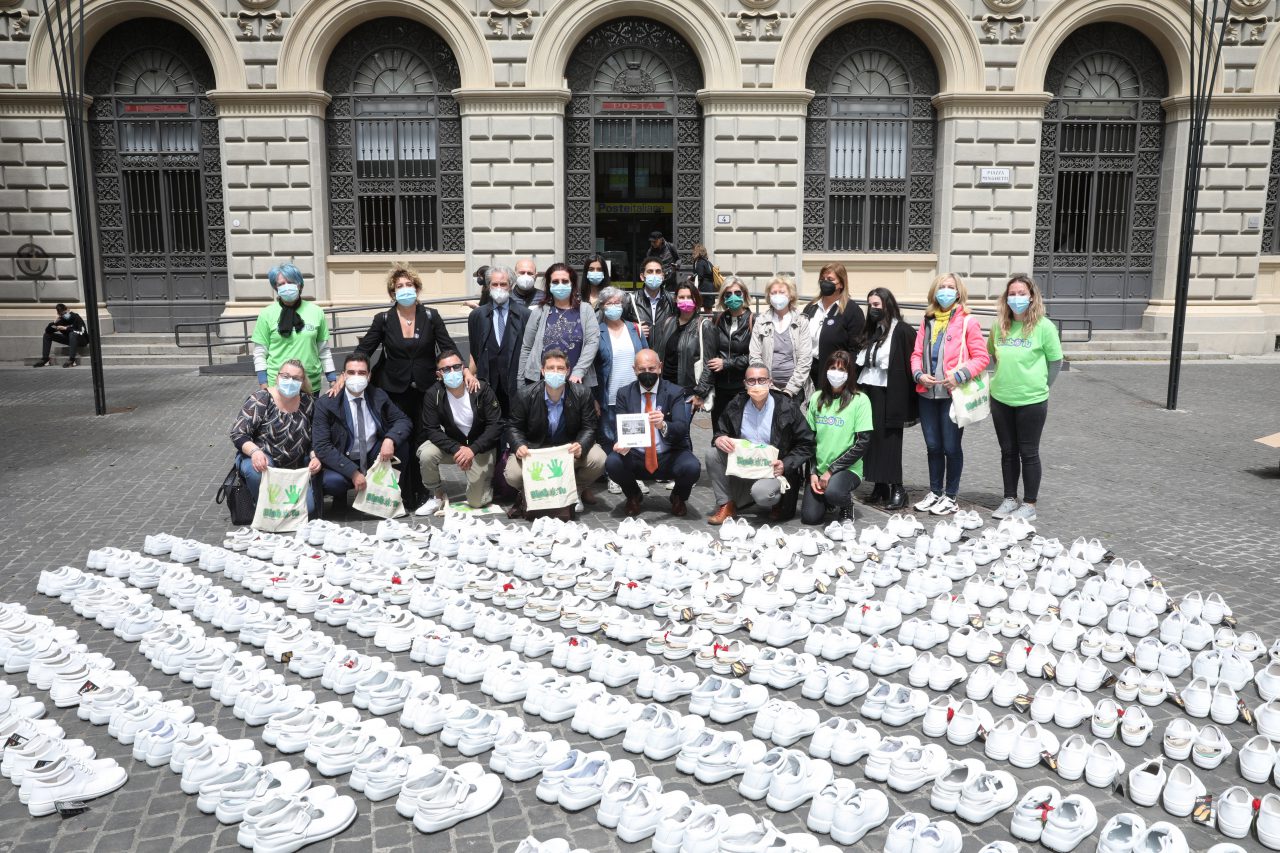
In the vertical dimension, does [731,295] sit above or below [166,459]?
above

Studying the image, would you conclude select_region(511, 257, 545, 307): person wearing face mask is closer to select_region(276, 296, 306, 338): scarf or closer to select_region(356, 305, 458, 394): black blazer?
select_region(356, 305, 458, 394): black blazer

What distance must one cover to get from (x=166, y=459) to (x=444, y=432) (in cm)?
412

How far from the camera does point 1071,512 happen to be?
881cm

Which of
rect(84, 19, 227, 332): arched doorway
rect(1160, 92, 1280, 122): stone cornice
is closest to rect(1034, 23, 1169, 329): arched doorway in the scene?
rect(1160, 92, 1280, 122): stone cornice

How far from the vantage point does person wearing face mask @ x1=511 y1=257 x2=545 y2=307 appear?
374 inches

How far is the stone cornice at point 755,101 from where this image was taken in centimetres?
1922

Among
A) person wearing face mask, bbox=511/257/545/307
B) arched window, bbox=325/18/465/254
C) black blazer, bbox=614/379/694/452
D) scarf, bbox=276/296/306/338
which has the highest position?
arched window, bbox=325/18/465/254

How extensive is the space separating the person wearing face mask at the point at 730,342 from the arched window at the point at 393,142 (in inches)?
482

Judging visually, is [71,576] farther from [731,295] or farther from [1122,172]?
[1122,172]

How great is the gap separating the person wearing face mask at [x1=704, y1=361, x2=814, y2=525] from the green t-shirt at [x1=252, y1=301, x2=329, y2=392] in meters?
3.61

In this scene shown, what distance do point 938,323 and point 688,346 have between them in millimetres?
2166

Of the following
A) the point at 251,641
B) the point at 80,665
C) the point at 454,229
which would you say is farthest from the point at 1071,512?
the point at 454,229

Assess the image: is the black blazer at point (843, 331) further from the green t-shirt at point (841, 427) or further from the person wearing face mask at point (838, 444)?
the green t-shirt at point (841, 427)

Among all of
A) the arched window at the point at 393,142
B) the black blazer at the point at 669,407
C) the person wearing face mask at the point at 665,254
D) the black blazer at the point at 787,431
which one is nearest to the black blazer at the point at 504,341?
the black blazer at the point at 669,407
